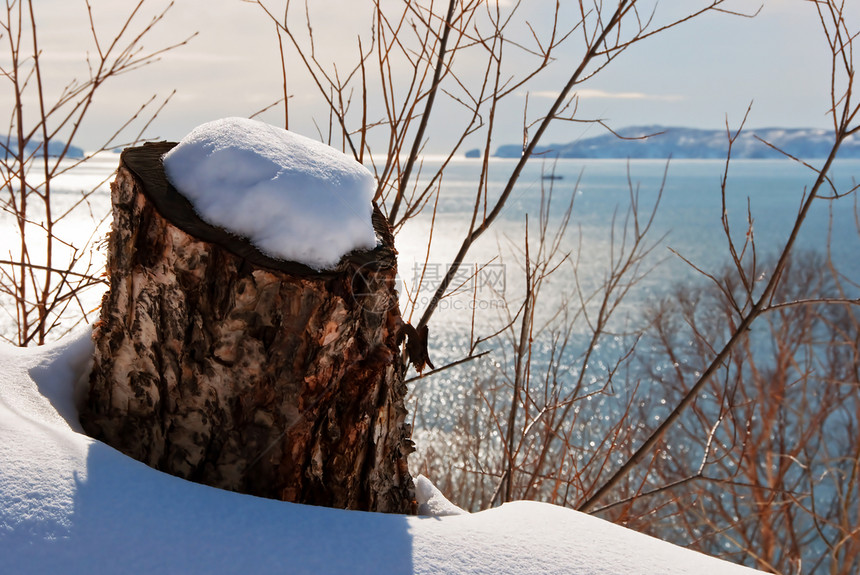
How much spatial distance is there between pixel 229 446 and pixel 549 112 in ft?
3.87

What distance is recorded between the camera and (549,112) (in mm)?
1646

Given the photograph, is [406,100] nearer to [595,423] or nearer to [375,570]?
[375,570]

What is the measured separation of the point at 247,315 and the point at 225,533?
383 millimetres

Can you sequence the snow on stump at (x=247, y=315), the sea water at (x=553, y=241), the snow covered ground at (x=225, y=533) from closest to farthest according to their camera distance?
the snow covered ground at (x=225, y=533) < the snow on stump at (x=247, y=315) < the sea water at (x=553, y=241)

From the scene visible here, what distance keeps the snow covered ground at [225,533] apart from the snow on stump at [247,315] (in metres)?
0.20

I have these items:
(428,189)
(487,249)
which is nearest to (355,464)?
(428,189)

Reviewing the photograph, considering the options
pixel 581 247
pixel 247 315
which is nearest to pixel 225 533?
pixel 247 315

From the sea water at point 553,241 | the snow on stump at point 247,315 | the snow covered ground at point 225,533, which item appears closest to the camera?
the snow covered ground at point 225,533

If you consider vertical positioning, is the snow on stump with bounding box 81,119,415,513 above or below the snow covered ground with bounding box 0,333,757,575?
above

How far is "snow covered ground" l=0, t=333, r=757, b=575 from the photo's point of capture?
2.41 feet

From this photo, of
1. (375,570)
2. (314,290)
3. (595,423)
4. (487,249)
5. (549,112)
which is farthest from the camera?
(487,249)

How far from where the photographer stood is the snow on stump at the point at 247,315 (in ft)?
3.43

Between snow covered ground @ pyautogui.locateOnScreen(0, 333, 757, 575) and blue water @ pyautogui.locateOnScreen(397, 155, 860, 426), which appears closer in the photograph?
snow covered ground @ pyautogui.locateOnScreen(0, 333, 757, 575)

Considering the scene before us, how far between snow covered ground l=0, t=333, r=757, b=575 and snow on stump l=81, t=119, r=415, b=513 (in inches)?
7.9
